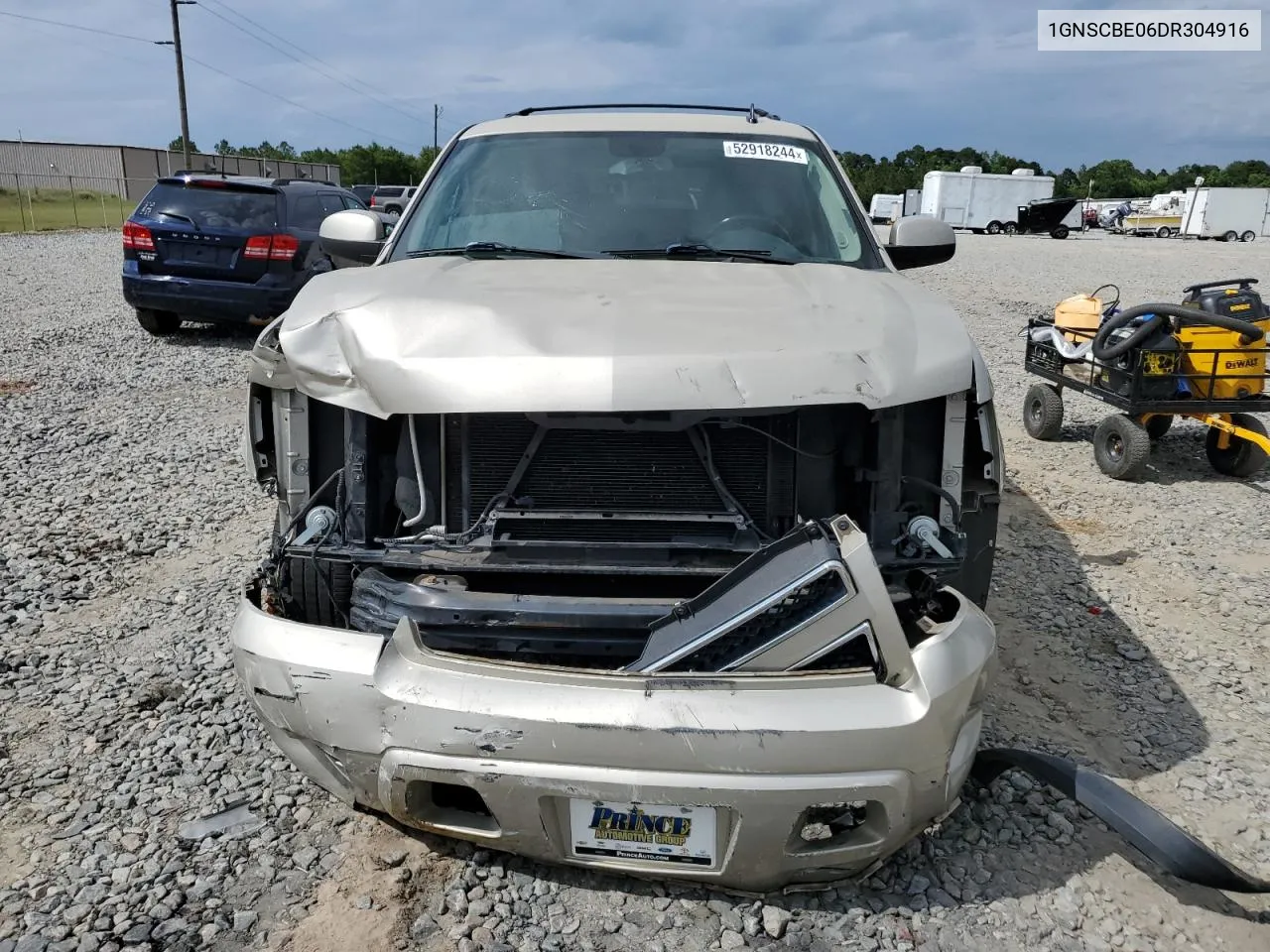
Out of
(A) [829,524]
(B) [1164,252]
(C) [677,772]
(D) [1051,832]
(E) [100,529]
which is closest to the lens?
(C) [677,772]

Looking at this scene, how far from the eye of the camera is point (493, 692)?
206cm

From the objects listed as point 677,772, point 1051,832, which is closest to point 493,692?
point 677,772

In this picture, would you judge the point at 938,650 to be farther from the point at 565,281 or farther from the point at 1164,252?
the point at 1164,252

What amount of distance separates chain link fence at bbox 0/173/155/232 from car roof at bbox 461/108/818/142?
97.9 feet

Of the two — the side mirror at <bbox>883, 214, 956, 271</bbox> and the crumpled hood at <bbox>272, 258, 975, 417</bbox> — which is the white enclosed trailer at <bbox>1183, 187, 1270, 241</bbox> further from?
the crumpled hood at <bbox>272, 258, 975, 417</bbox>

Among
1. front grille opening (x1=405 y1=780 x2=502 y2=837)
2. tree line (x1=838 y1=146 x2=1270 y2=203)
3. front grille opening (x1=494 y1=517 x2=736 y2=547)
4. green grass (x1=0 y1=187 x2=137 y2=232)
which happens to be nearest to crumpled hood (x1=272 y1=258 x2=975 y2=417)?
front grille opening (x1=494 y1=517 x2=736 y2=547)

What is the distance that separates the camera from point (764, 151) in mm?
3910

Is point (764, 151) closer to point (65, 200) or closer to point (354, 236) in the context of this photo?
point (354, 236)

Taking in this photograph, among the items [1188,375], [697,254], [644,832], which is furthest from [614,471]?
[1188,375]

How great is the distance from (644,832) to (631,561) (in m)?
0.65

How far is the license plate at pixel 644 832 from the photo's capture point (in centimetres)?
215

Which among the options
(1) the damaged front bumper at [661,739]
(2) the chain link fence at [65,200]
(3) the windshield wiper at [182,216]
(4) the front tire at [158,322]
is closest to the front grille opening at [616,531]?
(1) the damaged front bumper at [661,739]

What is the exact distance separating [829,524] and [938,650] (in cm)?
37

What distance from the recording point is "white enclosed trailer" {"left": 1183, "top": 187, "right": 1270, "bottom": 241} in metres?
43.4
